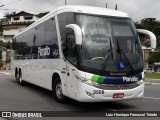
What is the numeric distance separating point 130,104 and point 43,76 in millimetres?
3890

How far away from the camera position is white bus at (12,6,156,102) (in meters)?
9.77

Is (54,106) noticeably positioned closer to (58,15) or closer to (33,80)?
(58,15)

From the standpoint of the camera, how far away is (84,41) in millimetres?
10023

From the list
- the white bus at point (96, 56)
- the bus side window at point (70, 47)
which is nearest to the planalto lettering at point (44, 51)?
the white bus at point (96, 56)

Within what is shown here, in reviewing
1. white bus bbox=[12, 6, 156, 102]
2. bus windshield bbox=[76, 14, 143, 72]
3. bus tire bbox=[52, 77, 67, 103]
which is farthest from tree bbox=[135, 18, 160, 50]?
bus windshield bbox=[76, 14, 143, 72]

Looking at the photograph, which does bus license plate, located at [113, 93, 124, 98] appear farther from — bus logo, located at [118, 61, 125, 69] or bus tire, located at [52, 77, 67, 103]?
bus tire, located at [52, 77, 67, 103]

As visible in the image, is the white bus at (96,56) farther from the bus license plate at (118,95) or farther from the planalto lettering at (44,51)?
the planalto lettering at (44,51)

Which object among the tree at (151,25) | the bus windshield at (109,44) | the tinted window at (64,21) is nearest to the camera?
the bus windshield at (109,44)

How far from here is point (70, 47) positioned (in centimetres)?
1053

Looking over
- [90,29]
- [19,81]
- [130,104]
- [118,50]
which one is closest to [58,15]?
[90,29]

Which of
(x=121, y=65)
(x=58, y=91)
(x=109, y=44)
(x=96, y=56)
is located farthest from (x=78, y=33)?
(x=58, y=91)

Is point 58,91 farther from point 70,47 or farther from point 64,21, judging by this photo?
point 64,21

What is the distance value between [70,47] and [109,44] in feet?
4.18

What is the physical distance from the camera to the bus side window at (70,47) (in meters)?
10.2
